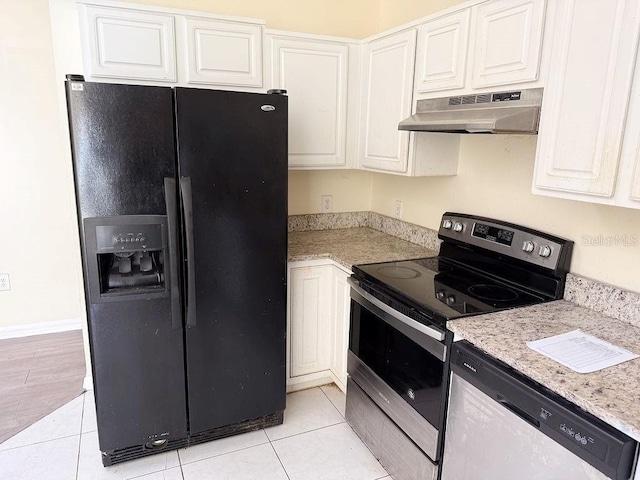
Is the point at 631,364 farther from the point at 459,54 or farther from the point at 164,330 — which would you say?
the point at 164,330

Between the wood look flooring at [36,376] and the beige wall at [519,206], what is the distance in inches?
92.0

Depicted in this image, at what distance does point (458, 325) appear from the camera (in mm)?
1533

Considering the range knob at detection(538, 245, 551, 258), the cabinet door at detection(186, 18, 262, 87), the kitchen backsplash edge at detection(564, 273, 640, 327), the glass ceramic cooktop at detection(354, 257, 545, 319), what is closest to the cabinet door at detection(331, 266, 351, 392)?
the glass ceramic cooktop at detection(354, 257, 545, 319)

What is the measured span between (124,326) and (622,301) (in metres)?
1.95

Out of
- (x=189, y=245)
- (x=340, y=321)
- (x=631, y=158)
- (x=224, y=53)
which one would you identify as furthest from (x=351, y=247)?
(x=631, y=158)

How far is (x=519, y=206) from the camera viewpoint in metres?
2.00

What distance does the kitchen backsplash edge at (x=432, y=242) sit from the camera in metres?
1.59

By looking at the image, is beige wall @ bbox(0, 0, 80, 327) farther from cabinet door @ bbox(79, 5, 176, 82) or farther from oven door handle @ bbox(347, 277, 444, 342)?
oven door handle @ bbox(347, 277, 444, 342)

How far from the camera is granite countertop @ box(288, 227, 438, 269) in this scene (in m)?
2.36

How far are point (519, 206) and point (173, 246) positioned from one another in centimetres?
153

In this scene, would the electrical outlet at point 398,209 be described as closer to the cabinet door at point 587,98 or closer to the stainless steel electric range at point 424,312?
the stainless steel electric range at point 424,312

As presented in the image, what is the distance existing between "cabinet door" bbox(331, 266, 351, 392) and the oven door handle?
0.16 m

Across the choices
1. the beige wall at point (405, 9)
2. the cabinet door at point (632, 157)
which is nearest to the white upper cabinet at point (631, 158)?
the cabinet door at point (632, 157)

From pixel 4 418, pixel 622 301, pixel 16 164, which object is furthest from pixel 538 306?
pixel 16 164
